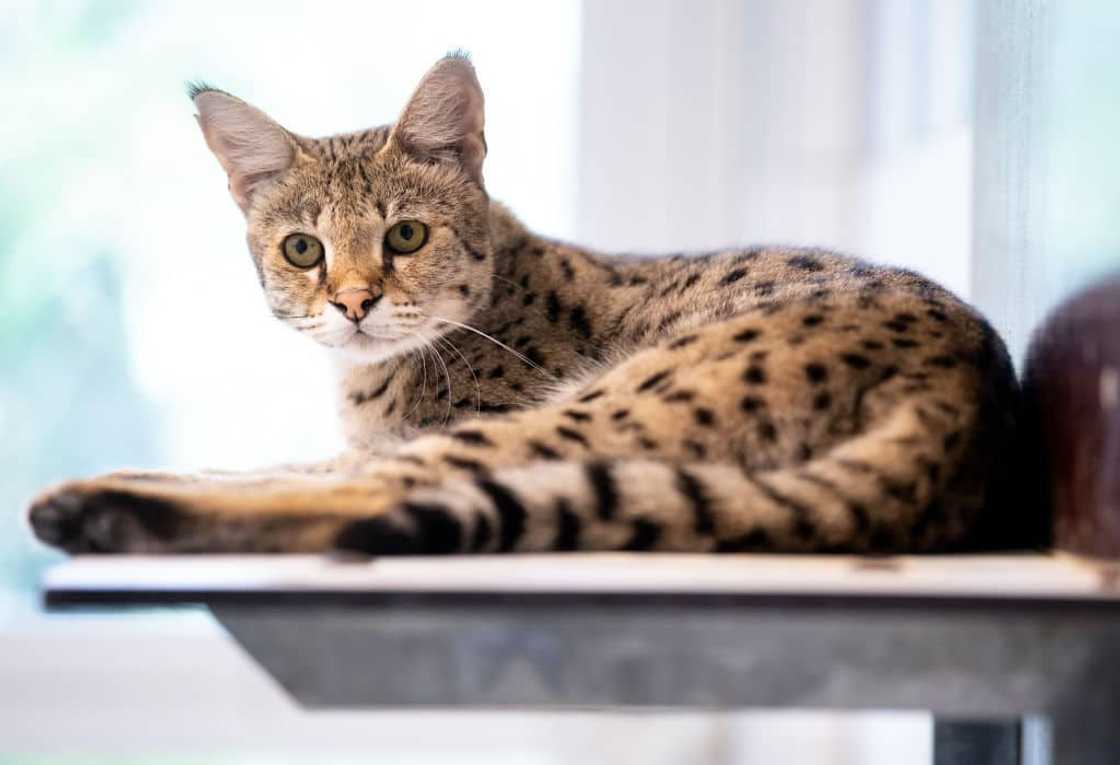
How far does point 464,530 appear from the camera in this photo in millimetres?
1014

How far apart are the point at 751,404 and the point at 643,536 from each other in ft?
0.68

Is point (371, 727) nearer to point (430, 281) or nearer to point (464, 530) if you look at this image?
point (430, 281)

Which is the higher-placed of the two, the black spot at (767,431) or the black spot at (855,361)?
the black spot at (855,361)

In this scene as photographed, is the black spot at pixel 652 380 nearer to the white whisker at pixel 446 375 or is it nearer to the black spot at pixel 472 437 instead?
the black spot at pixel 472 437

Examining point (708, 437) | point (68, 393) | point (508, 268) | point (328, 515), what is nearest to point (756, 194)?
point (508, 268)

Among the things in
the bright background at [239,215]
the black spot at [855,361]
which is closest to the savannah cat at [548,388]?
the black spot at [855,361]

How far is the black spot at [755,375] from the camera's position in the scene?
3.98ft

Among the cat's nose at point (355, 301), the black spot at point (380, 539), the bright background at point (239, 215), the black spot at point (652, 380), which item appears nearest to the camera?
the black spot at point (380, 539)

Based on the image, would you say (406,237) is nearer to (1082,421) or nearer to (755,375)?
(755,375)

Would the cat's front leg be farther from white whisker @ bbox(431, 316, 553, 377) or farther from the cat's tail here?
white whisker @ bbox(431, 316, 553, 377)

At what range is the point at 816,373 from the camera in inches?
48.0

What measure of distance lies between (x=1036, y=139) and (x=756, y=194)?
5.38 feet

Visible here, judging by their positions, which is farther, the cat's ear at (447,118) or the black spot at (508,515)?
the cat's ear at (447,118)

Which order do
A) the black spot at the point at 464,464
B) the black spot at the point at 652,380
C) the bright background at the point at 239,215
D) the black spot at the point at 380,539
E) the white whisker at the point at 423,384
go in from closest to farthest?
the black spot at the point at 380,539 → the black spot at the point at 464,464 → the black spot at the point at 652,380 → the white whisker at the point at 423,384 → the bright background at the point at 239,215
